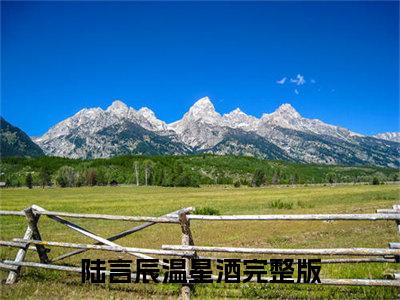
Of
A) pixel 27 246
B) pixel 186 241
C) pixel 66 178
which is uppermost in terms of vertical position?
pixel 186 241

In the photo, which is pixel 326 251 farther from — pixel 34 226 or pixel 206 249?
pixel 34 226

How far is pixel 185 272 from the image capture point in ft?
32.6

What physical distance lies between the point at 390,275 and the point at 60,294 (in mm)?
8743

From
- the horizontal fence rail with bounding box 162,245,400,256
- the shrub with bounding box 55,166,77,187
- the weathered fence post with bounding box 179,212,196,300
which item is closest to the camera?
the horizontal fence rail with bounding box 162,245,400,256

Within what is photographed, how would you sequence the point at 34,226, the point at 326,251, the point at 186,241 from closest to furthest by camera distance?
the point at 326,251
the point at 186,241
the point at 34,226

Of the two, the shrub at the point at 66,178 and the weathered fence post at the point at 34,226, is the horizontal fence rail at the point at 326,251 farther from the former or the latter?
the shrub at the point at 66,178

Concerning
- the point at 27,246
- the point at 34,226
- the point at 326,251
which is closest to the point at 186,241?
the point at 326,251

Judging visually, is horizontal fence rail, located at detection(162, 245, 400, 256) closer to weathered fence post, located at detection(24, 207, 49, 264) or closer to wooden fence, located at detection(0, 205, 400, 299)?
wooden fence, located at detection(0, 205, 400, 299)

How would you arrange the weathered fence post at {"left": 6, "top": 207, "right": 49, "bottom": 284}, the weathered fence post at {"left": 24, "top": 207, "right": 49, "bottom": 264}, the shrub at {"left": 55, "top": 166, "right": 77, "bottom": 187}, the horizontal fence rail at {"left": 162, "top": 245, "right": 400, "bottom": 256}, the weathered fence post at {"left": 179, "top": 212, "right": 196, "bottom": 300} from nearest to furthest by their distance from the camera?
the horizontal fence rail at {"left": 162, "top": 245, "right": 400, "bottom": 256} < the weathered fence post at {"left": 179, "top": 212, "right": 196, "bottom": 300} < the weathered fence post at {"left": 6, "top": 207, "right": 49, "bottom": 284} < the weathered fence post at {"left": 24, "top": 207, "right": 49, "bottom": 264} < the shrub at {"left": 55, "top": 166, "right": 77, "bottom": 187}

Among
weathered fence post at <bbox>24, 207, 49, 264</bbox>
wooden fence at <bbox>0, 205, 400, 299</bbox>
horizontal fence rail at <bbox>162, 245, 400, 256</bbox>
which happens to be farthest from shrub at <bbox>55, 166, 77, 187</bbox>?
horizontal fence rail at <bbox>162, 245, 400, 256</bbox>

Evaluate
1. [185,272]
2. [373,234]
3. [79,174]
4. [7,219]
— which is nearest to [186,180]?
[79,174]

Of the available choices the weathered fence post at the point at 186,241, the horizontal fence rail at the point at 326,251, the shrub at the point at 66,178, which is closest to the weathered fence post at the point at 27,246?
the horizontal fence rail at the point at 326,251

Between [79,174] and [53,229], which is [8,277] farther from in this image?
[79,174]

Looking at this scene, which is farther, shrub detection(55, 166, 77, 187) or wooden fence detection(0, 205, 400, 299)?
shrub detection(55, 166, 77, 187)
